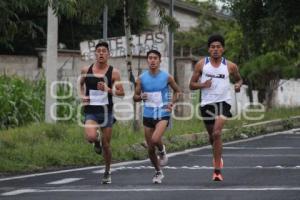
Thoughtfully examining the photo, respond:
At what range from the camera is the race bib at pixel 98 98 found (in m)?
11.6

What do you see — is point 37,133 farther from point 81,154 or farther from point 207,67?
point 207,67

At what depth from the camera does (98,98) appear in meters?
11.6

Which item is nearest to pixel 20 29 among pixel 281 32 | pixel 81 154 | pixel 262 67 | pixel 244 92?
pixel 81 154

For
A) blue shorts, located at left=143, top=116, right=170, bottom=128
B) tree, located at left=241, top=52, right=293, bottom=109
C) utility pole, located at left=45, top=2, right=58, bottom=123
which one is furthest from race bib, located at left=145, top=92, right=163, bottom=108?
tree, located at left=241, top=52, right=293, bottom=109

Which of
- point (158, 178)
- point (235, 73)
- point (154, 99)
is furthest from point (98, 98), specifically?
point (235, 73)

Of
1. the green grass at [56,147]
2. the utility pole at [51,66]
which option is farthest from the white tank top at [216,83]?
the utility pole at [51,66]

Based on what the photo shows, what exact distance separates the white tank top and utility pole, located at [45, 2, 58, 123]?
7.02 meters

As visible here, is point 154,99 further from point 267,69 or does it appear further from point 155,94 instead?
point 267,69

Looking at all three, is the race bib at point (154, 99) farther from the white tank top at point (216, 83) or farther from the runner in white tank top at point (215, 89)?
the white tank top at point (216, 83)

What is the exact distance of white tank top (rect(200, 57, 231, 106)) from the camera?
11.5 metres

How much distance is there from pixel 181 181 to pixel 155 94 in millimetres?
1285

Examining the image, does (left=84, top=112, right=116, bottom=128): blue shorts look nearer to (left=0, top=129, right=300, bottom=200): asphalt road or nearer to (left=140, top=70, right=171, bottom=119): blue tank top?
(left=140, top=70, right=171, bottom=119): blue tank top

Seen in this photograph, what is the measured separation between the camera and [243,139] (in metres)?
21.2

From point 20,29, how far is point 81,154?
2.98 m
